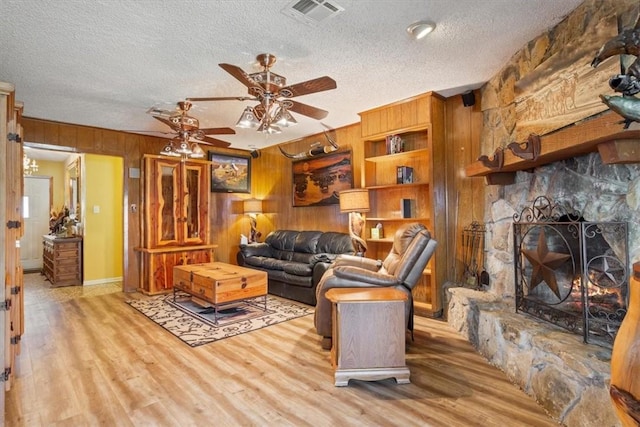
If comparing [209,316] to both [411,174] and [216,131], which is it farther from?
[411,174]

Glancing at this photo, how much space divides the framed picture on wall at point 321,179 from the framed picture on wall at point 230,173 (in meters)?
1.35

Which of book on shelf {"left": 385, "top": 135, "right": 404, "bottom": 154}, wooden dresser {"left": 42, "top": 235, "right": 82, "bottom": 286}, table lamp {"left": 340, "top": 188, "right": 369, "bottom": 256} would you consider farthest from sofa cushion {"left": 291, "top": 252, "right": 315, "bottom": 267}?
wooden dresser {"left": 42, "top": 235, "right": 82, "bottom": 286}

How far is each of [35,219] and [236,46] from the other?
24.6 feet

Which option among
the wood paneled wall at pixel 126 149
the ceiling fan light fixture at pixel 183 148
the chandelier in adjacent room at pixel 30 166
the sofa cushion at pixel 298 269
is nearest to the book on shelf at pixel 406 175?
the sofa cushion at pixel 298 269

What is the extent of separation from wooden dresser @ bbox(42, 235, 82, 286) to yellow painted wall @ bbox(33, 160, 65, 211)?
2106mm

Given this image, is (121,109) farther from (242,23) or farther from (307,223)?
(307,223)

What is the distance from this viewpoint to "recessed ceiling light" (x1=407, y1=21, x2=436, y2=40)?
236 centimetres

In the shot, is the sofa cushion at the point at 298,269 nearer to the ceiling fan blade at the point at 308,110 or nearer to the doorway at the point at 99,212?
the ceiling fan blade at the point at 308,110

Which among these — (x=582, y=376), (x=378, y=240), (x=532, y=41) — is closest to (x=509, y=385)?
(x=582, y=376)

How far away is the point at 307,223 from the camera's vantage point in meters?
A: 5.76

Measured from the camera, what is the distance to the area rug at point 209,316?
3.30m

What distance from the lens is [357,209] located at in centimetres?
425

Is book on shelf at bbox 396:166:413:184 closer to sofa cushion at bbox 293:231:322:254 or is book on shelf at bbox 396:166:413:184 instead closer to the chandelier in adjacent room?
sofa cushion at bbox 293:231:322:254

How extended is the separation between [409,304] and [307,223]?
3.05m
